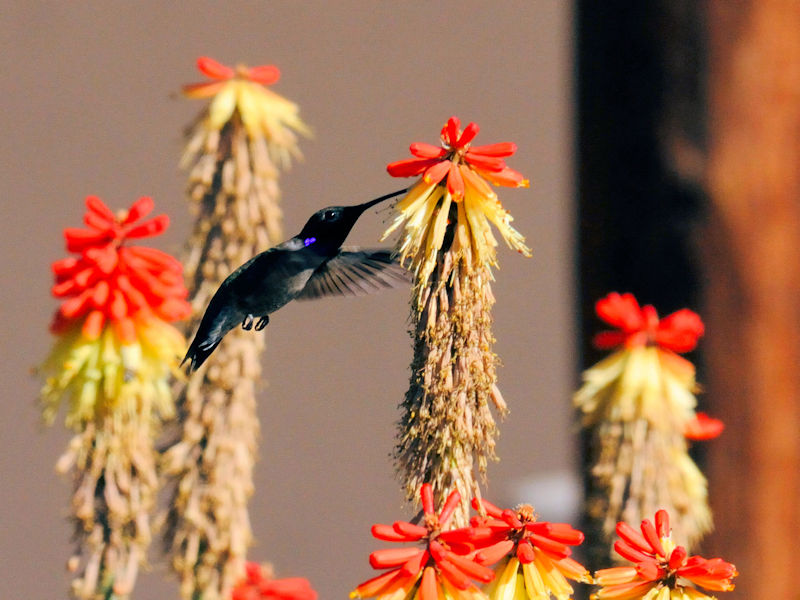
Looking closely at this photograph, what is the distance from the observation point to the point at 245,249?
112cm

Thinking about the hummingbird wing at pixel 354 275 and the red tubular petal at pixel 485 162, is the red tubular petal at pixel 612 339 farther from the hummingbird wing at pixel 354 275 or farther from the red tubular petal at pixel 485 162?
the red tubular petal at pixel 485 162

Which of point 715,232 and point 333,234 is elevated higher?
point 715,232

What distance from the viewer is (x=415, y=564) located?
0.78 metres

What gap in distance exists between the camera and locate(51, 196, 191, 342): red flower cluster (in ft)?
3.44

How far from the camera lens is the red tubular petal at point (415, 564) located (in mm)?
781

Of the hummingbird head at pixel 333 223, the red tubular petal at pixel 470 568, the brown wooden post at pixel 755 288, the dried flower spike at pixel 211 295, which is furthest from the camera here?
the brown wooden post at pixel 755 288

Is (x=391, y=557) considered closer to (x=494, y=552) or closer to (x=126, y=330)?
(x=494, y=552)

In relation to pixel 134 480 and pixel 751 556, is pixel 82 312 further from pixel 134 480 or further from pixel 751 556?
pixel 751 556

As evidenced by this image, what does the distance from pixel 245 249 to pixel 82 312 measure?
0.61 ft

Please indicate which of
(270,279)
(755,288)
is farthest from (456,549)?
(755,288)

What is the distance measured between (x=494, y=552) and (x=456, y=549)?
1.6 inches

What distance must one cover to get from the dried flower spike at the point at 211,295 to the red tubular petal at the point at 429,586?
405mm

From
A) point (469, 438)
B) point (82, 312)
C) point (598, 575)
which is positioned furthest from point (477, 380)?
point (82, 312)

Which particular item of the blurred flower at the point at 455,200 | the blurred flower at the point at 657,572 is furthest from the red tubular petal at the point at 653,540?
the blurred flower at the point at 455,200
